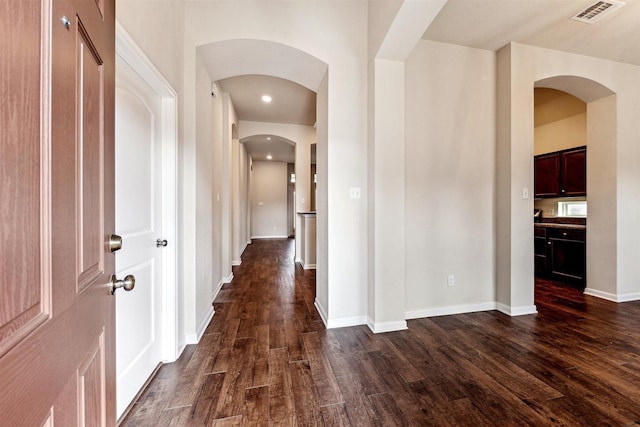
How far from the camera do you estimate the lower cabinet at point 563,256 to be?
136 inches

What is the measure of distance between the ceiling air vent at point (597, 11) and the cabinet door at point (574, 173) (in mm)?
1952

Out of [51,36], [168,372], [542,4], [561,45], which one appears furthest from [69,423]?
[561,45]

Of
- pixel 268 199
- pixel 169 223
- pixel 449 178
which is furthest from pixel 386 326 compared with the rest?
pixel 268 199

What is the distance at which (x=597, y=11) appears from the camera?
225 cm

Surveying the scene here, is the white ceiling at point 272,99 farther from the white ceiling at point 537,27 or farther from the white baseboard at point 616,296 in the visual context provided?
the white baseboard at point 616,296

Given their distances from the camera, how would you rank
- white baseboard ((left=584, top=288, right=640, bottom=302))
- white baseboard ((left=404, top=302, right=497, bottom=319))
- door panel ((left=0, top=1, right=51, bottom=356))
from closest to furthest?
door panel ((left=0, top=1, right=51, bottom=356))
white baseboard ((left=404, top=302, right=497, bottom=319))
white baseboard ((left=584, top=288, right=640, bottom=302))

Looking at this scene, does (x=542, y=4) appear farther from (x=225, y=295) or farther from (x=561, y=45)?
(x=225, y=295)

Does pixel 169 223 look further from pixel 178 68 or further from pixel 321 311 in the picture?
pixel 321 311

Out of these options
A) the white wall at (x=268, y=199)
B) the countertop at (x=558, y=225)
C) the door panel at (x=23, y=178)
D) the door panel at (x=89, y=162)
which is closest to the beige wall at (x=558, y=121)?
the countertop at (x=558, y=225)

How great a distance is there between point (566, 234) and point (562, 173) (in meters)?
0.96

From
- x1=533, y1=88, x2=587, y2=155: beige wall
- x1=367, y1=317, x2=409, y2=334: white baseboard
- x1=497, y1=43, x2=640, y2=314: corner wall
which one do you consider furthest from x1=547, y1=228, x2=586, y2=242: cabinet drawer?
x1=367, y1=317, x2=409, y2=334: white baseboard

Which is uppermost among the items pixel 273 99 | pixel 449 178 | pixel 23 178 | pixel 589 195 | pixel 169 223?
pixel 273 99

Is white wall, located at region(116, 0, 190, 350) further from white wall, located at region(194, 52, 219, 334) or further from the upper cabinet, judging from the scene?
the upper cabinet

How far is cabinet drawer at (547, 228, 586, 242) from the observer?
11.3 ft
